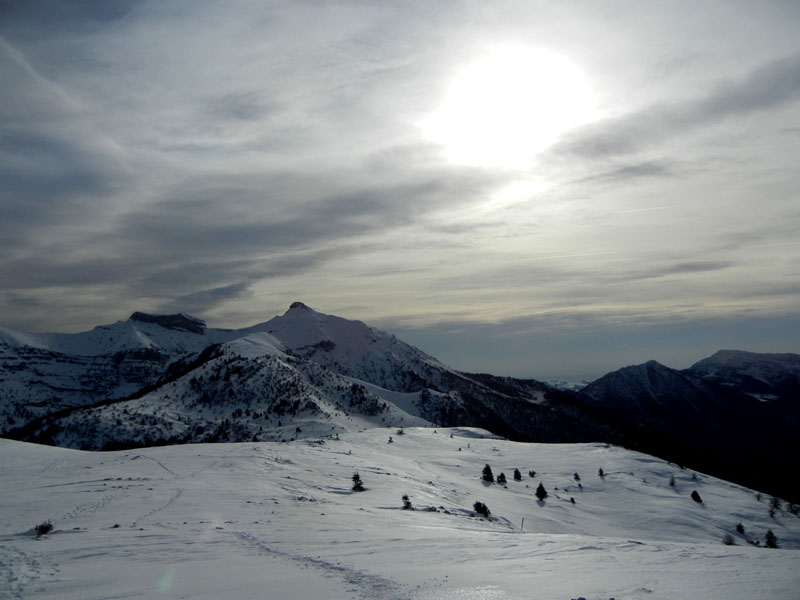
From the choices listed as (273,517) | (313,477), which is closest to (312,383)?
(313,477)

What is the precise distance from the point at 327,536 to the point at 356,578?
6012mm

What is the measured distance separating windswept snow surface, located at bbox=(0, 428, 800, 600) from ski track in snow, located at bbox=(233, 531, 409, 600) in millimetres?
68

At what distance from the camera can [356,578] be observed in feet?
36.7

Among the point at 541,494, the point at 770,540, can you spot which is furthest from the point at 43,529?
the point at 770,540

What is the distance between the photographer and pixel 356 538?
54.1 ft

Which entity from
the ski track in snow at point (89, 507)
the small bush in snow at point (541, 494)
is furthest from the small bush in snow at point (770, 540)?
the ski track in snow at point (89, 507)

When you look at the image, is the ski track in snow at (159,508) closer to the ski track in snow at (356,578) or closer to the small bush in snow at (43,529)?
the small bush in snow at (43,529)

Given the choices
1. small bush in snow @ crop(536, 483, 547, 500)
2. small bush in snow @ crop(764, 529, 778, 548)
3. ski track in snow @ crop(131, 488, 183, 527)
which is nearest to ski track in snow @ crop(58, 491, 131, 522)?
ski track in snow @ crop(131, 488, 183, 527)

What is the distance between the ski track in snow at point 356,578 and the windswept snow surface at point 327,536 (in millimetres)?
68

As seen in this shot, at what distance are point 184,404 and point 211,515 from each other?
479 ft

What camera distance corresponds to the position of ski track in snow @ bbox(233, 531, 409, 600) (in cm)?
995

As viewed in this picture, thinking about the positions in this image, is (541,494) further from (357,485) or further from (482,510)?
(357,485)

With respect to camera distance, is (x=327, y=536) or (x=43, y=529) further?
(x=327, y=536)

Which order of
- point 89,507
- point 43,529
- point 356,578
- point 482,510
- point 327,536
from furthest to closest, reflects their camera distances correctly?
1. point 482,510
2. point 89,507
3. point 327,536
4. point 43,529
5. point 356,578
